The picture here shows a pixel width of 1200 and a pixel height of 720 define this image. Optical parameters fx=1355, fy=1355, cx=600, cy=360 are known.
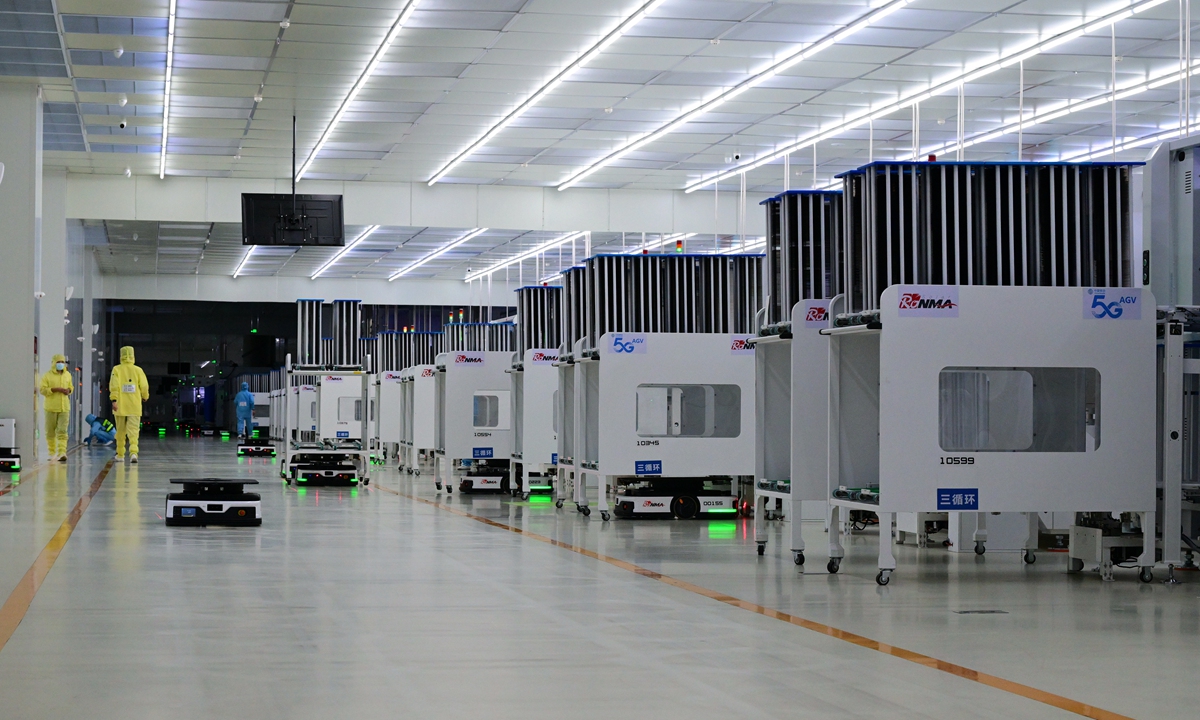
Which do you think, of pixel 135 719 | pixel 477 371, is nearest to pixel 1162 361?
pixel 135 719

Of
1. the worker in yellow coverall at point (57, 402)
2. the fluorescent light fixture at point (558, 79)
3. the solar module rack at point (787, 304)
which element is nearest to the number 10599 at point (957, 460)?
the solar module rack at point (787, 304)

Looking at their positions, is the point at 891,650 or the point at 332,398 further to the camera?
the point at 332,398

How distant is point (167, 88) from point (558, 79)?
615 centimetres

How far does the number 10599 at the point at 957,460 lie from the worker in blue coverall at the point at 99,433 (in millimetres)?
35126

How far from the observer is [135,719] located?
15.0 feet

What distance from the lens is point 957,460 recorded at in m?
8.84

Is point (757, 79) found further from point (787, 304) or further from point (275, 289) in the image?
point (275, 289)

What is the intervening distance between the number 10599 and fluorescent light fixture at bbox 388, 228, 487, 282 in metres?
22.6

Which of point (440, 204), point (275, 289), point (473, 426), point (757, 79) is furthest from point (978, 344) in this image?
point (275, 289)

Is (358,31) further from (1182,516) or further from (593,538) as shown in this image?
(1182,516)

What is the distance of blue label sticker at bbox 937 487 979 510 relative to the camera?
877cm

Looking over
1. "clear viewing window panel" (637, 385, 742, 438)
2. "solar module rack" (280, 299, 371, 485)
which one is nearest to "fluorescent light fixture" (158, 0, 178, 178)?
"solar module rack" (280, 299, 371, 485)

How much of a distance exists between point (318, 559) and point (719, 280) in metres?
6.89

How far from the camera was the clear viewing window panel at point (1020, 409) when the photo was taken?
957 centimetres
